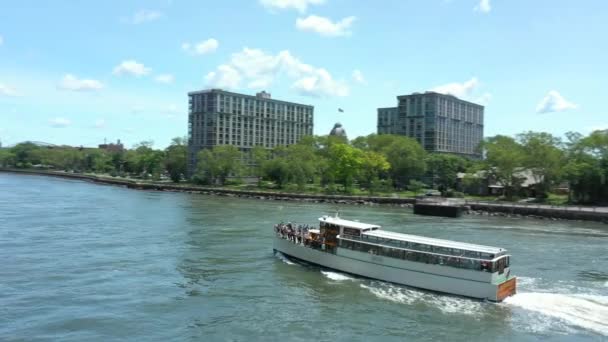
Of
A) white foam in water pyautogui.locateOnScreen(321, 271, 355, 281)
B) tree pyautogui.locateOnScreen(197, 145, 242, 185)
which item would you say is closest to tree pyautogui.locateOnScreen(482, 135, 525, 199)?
tree pyautogui.locateOnScreen(197, 145, 242, 185)

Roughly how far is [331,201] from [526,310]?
87768mm

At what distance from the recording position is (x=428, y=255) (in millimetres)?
40594

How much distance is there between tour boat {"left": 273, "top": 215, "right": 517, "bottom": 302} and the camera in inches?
→ 1500

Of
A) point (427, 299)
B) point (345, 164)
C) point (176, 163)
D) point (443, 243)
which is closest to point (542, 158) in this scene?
point (345, 164)

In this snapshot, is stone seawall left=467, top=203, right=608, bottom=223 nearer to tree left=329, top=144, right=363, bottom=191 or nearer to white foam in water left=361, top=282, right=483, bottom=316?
tree left=329, top=144, right=363, bottom=191

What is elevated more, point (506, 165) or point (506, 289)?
point (506, 165)

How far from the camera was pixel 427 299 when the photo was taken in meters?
38.4

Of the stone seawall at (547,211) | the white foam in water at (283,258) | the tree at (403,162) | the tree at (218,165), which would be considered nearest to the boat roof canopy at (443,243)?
the white foam in water at (283,258)

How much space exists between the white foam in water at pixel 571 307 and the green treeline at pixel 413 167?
75193mm

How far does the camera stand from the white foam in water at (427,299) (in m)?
36.0

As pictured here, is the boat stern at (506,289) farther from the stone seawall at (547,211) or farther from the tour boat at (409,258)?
the stone seawall at (547,211)

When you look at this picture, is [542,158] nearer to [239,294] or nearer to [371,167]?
[371,167]

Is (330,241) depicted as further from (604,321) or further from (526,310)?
(604,321)

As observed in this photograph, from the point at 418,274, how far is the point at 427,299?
2759mm
